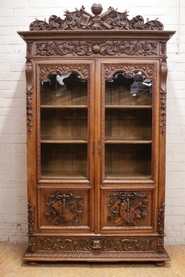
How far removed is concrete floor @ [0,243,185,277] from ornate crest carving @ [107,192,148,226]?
0.44 metres

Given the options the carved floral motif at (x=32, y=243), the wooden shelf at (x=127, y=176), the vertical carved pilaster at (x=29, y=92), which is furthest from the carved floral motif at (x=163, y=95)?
the carved floral motif at (x=32, y=243)

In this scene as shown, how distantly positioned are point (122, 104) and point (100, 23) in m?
0.77

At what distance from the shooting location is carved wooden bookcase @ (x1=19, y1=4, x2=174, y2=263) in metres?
2.92

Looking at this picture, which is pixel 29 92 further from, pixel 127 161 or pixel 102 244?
pixel 102 244

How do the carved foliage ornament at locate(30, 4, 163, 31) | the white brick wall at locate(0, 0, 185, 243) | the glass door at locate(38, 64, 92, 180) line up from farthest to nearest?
the white brick wall at locate(0, 0, 185, 243)
the glass door at locate(38, 64, 92, 180)
the carved foliage ornament at locate(30, 4, 163, 31)

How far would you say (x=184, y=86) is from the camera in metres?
3.48

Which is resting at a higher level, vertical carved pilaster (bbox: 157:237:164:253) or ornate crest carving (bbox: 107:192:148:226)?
ornate crest carving (bbox: 107:192:148:226)

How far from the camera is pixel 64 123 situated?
321 cm

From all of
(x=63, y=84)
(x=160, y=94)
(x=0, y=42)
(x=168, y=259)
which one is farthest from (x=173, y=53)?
(x=168, y=259)

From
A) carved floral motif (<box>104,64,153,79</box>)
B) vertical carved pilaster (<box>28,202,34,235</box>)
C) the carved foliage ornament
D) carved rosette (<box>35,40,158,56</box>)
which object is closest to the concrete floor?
vertical carved pilaster (<box>28,202,34,235</box>)

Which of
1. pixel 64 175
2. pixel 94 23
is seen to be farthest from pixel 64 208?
pixel 94 23

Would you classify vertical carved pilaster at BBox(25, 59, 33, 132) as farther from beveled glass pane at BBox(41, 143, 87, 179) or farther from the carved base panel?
the carved base panel

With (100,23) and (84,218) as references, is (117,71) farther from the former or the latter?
(84,218)

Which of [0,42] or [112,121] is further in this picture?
[0,42]
